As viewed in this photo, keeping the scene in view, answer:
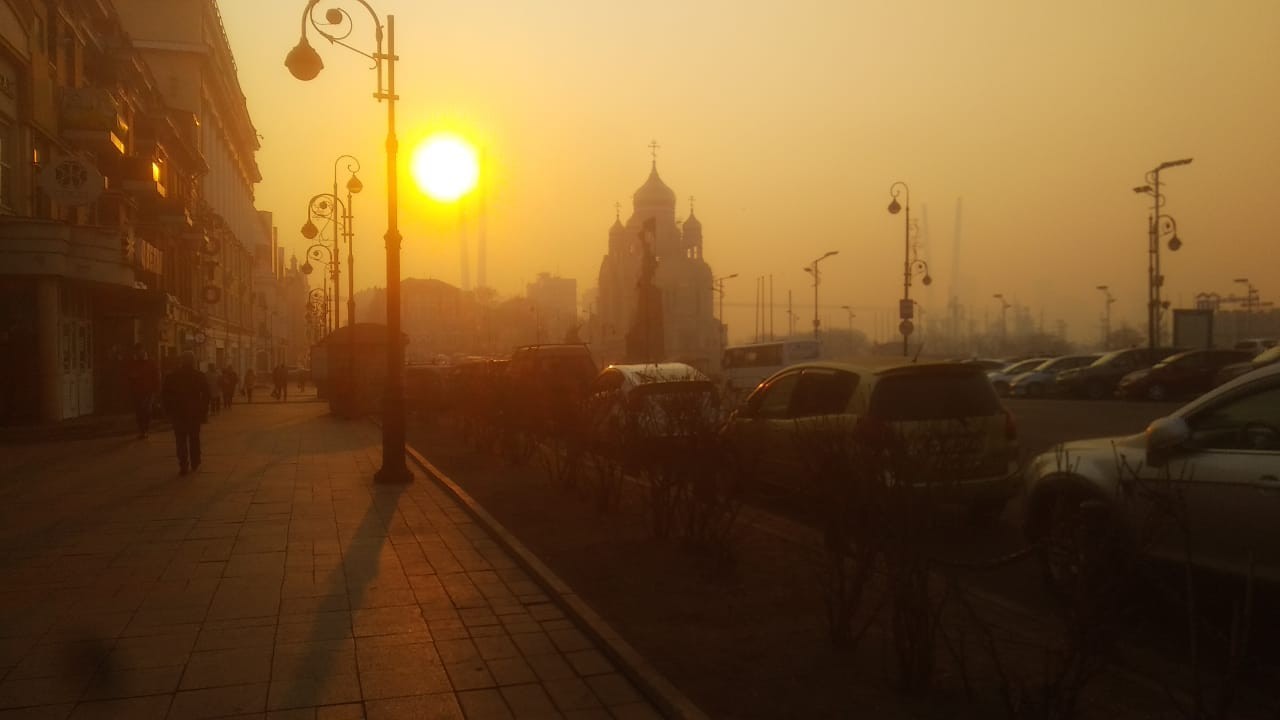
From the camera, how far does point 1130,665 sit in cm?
552

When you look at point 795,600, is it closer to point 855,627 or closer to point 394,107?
point 855,627

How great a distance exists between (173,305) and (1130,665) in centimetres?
4190

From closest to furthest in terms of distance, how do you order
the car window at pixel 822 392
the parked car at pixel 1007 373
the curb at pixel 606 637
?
1. the curb at pixel 606 637
2. the car window at pixel 822 392
3. the parked car at pixel 1007 373

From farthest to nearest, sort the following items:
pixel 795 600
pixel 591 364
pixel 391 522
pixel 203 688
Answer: pixel 591 364
pixel 391 522
pixel 795 600
pixel 203 688

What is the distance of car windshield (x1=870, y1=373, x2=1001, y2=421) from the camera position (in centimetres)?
978

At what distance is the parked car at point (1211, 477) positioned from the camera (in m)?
5.94

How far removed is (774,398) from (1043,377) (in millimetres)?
35193

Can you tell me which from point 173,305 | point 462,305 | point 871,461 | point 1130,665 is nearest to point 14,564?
point 871,461

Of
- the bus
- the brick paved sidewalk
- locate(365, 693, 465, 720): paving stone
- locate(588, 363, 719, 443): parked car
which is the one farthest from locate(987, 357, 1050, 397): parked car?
locate(365, 693, 465, 720): paving stone

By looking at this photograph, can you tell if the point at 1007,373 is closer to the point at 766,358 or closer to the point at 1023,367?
the point at 1023,367

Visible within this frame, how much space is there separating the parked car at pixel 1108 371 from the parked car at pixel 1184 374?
3724mm

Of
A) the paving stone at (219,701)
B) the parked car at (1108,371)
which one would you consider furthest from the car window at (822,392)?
the parked car at (1108,371)

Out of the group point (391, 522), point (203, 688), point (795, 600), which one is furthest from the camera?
point (391, 522)

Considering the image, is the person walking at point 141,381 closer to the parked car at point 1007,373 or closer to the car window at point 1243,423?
the car window at point 1243,423
